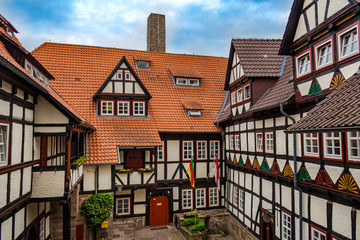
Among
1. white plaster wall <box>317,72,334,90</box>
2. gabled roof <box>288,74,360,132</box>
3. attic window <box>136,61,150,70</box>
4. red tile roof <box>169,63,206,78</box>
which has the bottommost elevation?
gabled roof <box>288,74,360,132</box>

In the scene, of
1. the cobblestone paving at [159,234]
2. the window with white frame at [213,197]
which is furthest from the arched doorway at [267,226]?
the window with white frame at [213,197]

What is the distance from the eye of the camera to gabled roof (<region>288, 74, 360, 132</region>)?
567 centimetres

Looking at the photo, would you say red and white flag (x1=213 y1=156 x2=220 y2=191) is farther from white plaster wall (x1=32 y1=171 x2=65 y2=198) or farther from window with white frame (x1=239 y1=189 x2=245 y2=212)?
white plaster wall (x1=32 y1=171 x2=65 y2=198)

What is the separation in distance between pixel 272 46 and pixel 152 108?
8160mm

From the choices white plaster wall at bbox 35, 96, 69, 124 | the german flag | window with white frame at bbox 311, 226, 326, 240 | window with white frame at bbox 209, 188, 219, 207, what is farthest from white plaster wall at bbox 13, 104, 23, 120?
window with white frame at bbox 209, 188, 219, 207

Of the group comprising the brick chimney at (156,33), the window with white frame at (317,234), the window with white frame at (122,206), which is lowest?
the window with white frame at (122,206)

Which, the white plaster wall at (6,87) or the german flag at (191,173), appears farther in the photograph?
the german flag at (191,173)

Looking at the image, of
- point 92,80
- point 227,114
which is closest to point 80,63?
point 92,80

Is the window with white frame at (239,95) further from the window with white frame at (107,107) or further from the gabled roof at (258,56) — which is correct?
the window with white frame at (107,107)

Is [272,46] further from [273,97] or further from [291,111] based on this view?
[291,111]

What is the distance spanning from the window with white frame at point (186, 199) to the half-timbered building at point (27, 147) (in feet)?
26.6

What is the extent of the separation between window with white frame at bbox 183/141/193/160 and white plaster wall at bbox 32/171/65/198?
30.5 ft

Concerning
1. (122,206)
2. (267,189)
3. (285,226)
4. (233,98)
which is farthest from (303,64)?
(122,206)

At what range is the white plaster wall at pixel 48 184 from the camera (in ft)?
28.5
